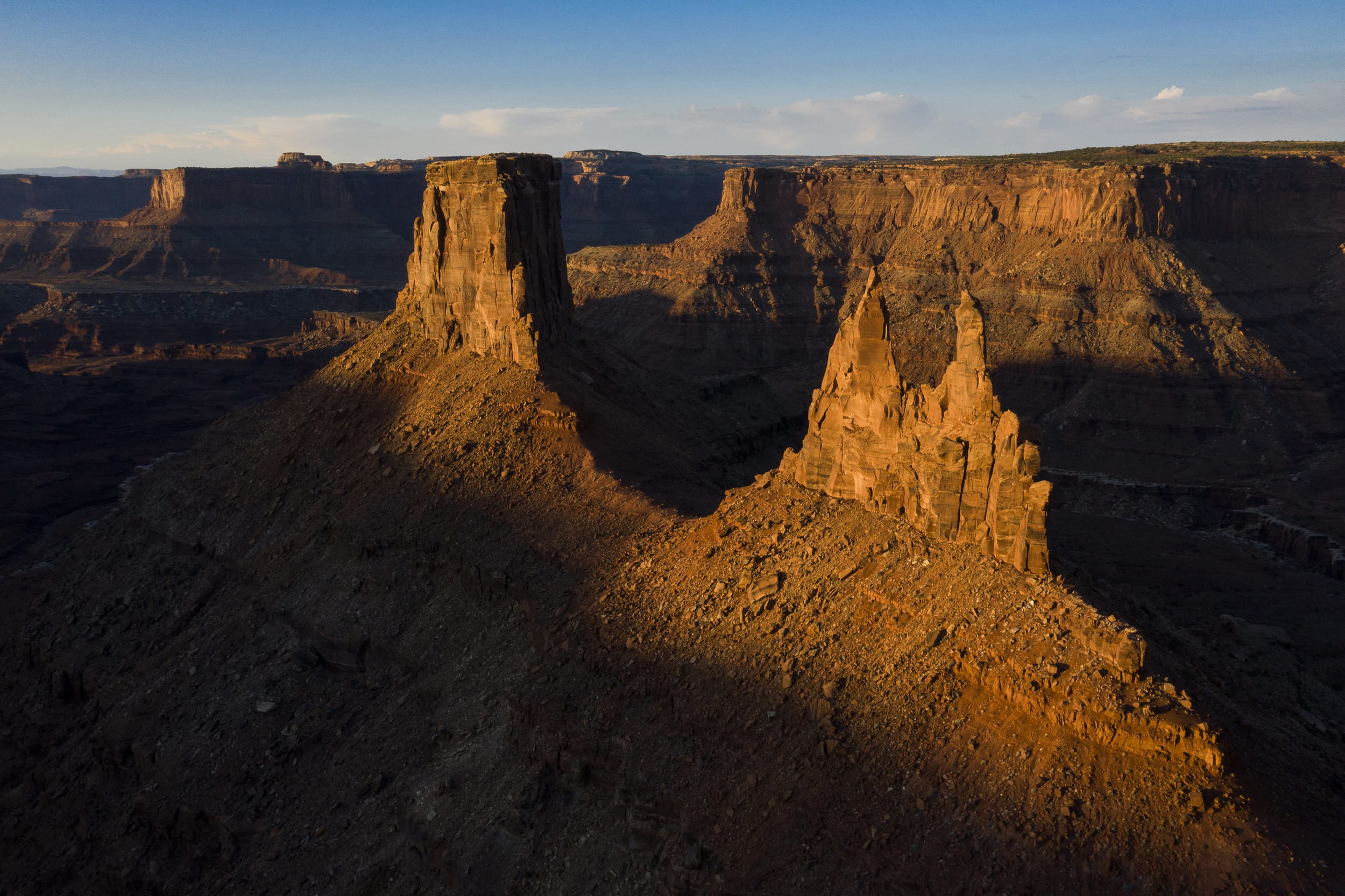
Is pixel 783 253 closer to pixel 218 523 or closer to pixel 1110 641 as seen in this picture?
pixel 218 523

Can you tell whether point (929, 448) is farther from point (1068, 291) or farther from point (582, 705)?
point (1068, 291)

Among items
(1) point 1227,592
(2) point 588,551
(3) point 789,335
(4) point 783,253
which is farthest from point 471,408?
(4) point 783,253

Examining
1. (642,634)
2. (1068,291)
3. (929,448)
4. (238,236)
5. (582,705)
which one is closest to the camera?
(929,448)

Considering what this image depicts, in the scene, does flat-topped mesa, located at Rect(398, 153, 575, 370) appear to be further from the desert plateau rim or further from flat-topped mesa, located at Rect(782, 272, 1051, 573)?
flat-topped mesa, located at Rect(782, 272, 1051, 573)

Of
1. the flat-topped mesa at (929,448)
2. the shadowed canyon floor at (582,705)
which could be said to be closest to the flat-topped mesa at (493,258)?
the shadowed canyon floor at (582,705)

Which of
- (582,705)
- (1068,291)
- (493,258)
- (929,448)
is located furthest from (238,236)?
(929,448)

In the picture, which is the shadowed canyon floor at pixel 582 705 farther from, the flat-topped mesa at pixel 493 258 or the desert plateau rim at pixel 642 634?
the flat-topped mesa at pixel 493 258
